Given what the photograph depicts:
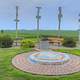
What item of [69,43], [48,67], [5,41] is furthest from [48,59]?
[69,43]

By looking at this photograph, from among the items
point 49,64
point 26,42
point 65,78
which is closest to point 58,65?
point 49,64

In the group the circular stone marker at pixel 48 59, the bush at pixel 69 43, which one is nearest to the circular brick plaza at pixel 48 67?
the circular stone marker at pixel 48 59

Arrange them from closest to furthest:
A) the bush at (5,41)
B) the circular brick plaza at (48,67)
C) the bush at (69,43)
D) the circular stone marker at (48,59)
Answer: the circular brick plaza at (48,67), the circular stone marker at (48,59), the bush at (5,41), the bush at (69,43)

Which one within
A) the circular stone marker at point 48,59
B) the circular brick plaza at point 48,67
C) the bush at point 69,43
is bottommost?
the circular brick plaza at point 48,67

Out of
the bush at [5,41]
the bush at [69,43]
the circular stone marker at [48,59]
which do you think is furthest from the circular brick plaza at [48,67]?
the bush at [69,43]

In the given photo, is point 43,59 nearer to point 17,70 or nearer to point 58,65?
point 58,65

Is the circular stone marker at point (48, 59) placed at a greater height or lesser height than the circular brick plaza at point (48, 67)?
greater

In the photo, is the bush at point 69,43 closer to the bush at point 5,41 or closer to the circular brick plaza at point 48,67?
the bush at point 5,41

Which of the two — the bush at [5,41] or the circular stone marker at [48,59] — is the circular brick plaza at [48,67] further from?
the bush at [5,41]

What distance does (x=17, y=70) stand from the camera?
9.02 m

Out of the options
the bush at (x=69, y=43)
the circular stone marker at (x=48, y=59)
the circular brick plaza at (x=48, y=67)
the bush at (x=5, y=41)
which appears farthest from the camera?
the bush at (x=69, y=43)

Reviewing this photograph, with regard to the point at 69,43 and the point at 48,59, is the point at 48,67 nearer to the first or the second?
the point at 48,59

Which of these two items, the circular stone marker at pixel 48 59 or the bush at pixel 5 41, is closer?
the circular stone marker at pixel 48 59

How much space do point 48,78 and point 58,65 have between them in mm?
1522
